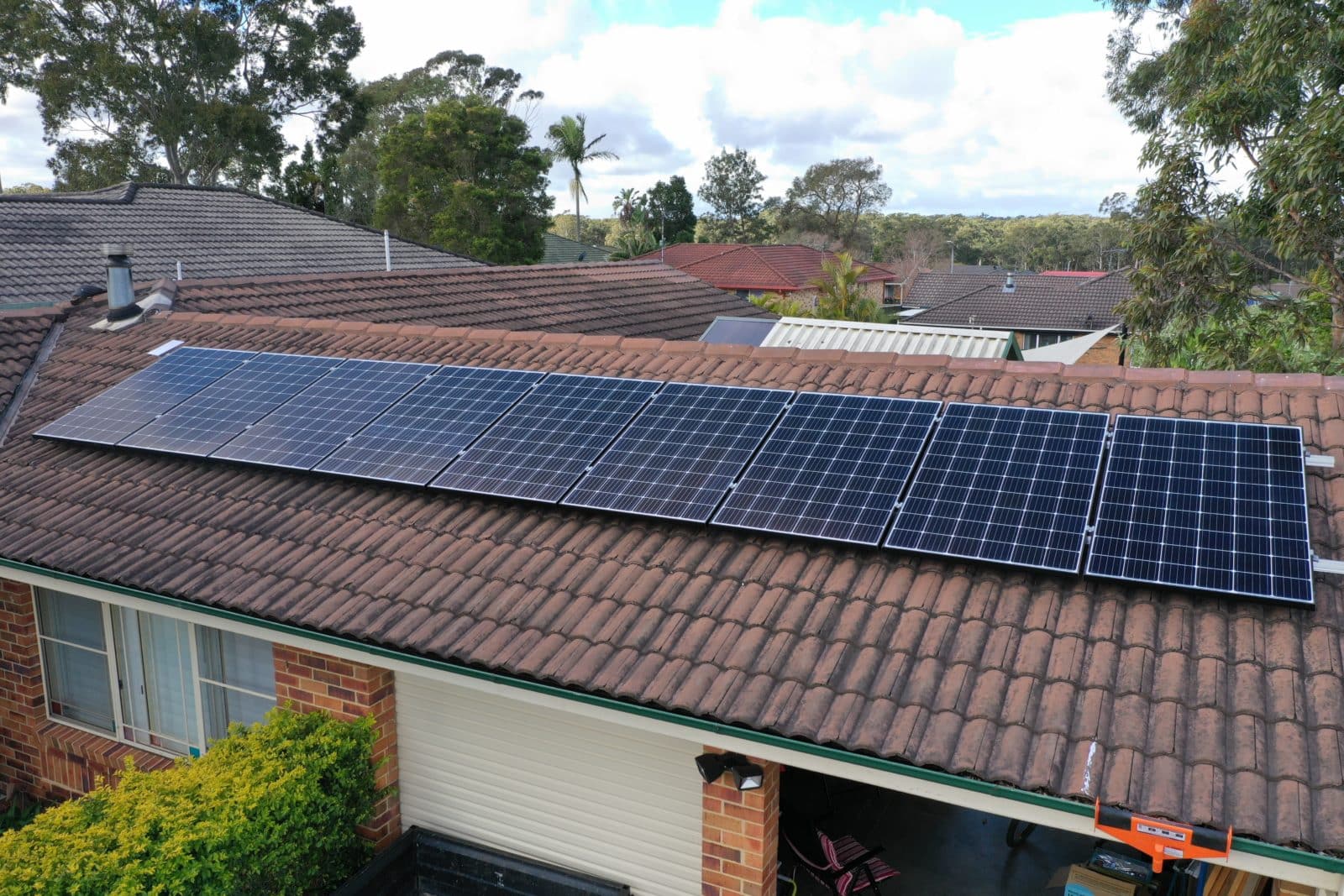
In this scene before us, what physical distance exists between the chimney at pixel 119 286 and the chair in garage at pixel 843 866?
988 cm

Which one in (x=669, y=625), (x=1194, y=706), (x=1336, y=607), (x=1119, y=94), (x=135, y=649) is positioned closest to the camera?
(x=1194, y=706)

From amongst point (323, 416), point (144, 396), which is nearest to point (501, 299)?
point (144, 396)

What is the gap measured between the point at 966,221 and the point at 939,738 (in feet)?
415

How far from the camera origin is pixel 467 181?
4422 cm

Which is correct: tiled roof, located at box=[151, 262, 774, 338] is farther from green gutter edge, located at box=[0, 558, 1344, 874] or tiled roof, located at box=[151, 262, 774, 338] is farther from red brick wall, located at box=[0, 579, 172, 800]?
green gutter edge, located at box=[0, 558, 1344, 874]

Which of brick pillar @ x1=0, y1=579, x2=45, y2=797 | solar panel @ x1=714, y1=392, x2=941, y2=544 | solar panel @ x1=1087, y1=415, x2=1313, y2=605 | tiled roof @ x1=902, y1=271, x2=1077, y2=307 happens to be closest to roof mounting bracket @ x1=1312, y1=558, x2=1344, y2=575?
solar panel @ x1=1087, y1=415, x2=1313, y2=605

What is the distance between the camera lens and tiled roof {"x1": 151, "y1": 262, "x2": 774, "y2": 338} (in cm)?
1314

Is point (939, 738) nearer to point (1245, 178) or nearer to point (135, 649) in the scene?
point (135, 649)

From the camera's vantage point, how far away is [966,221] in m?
122

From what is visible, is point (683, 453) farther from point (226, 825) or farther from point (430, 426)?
point (226, 825)

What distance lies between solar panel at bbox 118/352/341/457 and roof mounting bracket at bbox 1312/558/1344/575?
8281 millimetres

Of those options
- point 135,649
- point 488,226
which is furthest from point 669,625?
point 488,226

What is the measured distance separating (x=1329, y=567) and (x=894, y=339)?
346 inches

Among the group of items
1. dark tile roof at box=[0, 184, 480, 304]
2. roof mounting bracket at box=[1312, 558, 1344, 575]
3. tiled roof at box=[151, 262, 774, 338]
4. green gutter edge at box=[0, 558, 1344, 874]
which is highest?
dark tile roof at box=[0, 184, 480, 304]
